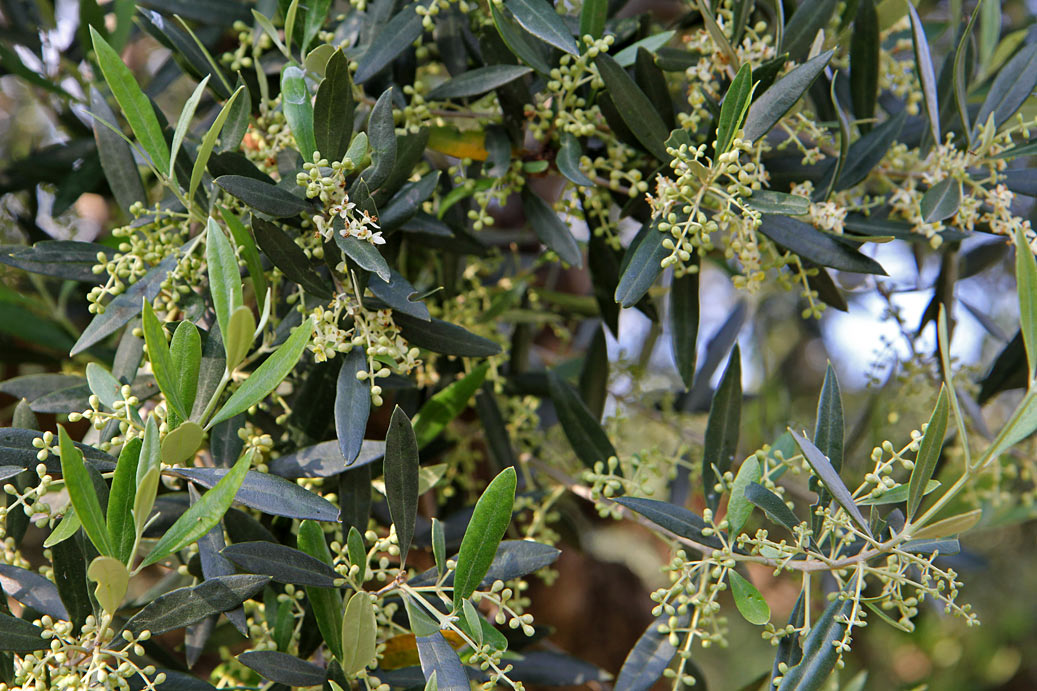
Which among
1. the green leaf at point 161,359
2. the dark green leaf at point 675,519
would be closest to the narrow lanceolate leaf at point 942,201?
the dark green leaf at point 675,519

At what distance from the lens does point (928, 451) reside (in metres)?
0.66

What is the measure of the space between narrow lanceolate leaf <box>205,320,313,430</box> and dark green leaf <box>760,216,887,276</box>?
49 centimetres

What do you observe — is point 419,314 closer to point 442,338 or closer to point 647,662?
point 442,338

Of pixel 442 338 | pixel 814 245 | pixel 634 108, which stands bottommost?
pixel 442 338

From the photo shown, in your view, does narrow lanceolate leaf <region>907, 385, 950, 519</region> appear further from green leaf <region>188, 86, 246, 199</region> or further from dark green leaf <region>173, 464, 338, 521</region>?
green leaf <region>188, 86, 246, 199</region>

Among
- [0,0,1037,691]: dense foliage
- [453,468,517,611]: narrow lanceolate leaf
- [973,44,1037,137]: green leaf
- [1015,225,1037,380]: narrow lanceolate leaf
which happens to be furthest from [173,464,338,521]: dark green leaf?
[973,44,1037,137]: green leaf

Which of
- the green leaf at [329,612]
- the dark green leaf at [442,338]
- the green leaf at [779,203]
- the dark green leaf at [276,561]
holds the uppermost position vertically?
the green leaf at [779,203]

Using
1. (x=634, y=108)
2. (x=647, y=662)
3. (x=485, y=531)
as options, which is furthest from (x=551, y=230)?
(x=647, y=662)

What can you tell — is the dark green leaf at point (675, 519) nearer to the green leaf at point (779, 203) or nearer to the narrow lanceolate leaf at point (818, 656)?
the narrow lanceolate leaf at point (818, 656)

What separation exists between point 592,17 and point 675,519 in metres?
0.53

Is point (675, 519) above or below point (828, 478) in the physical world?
below

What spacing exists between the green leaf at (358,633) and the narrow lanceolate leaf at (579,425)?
1.23ft

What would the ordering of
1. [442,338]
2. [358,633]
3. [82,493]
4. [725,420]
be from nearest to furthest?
[82,493] → [358,633] → [442,338] → [725,420]

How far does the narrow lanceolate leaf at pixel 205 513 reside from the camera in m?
0.57
